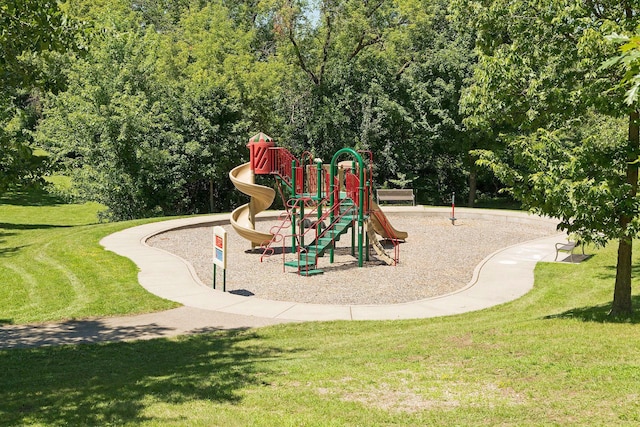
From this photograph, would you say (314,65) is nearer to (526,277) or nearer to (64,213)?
(64,213)

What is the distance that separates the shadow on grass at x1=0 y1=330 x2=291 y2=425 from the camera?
688 cm

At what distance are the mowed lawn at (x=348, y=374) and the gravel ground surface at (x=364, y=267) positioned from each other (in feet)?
10.0

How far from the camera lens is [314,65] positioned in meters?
41.4

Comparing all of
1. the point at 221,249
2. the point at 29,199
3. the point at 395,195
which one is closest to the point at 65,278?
the point at 221,249

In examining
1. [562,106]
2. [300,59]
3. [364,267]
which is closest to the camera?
[562,106]

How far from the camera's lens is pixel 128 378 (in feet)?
28.0

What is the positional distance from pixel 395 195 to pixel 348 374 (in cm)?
2876

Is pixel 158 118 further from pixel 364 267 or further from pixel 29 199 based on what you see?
pixel 29 199

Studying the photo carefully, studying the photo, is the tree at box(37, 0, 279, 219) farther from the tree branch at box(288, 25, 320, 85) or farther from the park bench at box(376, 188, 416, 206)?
the park bench at box(376, 188, 416, 206)

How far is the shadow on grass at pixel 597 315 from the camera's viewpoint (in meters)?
11.2

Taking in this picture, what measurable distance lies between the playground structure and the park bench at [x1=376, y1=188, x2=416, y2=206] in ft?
42.3

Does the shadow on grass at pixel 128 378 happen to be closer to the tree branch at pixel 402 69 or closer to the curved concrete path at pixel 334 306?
the curved concrete path at pixel 334 306

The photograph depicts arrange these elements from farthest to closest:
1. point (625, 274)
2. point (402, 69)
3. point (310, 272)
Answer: point (402, 69) → point (310, 272) → point (625, 274)

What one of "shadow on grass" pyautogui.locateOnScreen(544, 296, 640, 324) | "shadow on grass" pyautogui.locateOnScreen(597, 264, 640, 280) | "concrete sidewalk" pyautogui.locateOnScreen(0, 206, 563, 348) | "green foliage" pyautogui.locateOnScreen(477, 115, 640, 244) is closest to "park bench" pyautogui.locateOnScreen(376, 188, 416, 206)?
"concrete sidewalk" pyautogui.locateOnScreen(0, 206, 563, 348)
